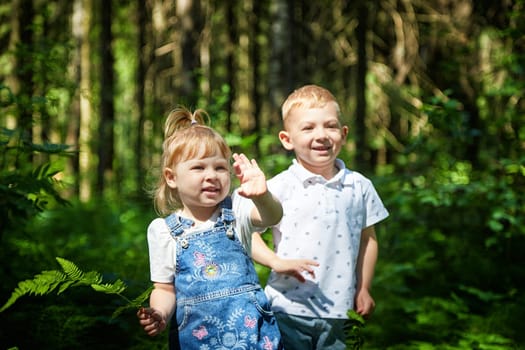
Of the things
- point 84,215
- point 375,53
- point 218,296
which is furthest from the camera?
point 375,53

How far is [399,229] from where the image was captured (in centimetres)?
768

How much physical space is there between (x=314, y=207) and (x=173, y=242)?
0.82m

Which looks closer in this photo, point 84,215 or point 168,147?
point 168,147

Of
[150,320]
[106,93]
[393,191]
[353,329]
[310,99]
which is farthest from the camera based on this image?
[106,93]

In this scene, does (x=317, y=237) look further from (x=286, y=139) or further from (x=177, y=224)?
(x=177, y=224)

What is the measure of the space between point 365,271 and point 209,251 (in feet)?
3.39

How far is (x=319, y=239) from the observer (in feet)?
10.3

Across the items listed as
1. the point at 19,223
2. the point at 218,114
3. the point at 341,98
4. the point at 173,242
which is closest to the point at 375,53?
the point at 341,98

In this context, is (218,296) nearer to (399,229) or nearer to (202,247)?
(202,247)

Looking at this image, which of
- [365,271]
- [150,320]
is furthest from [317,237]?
[150,320]

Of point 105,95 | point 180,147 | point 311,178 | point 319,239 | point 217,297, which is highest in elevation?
point 105,95

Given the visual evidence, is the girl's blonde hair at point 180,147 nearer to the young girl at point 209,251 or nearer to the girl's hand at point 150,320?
the young girl at point 209,251

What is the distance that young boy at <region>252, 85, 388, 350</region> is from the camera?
3.12m

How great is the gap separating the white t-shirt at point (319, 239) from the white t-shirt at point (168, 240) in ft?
1.30
